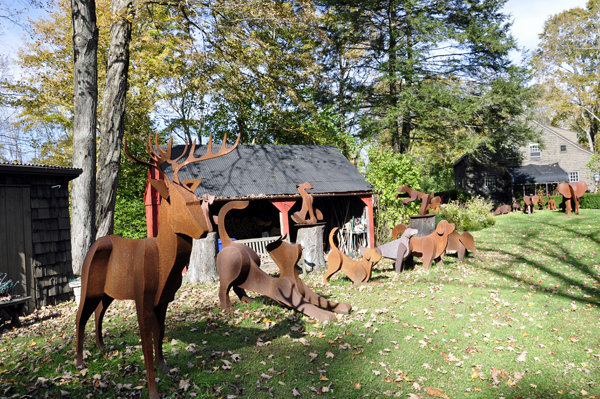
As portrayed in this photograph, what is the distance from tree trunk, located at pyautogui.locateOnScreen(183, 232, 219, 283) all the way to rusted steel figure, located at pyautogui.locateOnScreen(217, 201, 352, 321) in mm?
3423

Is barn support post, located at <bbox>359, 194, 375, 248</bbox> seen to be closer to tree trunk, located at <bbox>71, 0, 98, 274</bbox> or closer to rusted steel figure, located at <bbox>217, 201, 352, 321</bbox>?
rusted steel figure, located at <bbox>217, 201, 352, 321</bbox>

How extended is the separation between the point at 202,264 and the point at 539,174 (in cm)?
3165

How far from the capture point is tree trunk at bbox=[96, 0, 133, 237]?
8766 millimetres

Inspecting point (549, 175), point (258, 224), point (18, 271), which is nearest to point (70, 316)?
point (18, 271)

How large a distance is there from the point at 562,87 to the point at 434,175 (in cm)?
1387

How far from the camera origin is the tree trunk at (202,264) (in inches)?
403

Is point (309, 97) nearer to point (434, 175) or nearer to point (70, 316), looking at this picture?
point (70, 316)

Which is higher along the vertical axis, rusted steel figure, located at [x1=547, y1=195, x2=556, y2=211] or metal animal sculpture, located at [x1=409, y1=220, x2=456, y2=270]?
rusted steel figure, located at [x1=547, y1=195, x2=556, y2=211]

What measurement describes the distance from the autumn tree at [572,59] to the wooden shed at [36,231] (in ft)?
116

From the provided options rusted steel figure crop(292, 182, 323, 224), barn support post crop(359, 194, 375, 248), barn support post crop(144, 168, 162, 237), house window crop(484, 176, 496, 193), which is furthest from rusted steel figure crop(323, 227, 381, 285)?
house window crop(484, 176, 496, 193)

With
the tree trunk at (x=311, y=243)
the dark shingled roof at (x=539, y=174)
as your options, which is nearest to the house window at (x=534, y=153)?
the dark shingled roof at (x=539, y=174)

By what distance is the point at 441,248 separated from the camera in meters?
10.2

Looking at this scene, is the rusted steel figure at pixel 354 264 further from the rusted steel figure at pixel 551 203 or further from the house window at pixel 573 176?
the house window at pixel 573 176

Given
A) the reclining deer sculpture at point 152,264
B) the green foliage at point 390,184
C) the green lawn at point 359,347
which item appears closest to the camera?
the reclining deer sculpture at point 152,264
